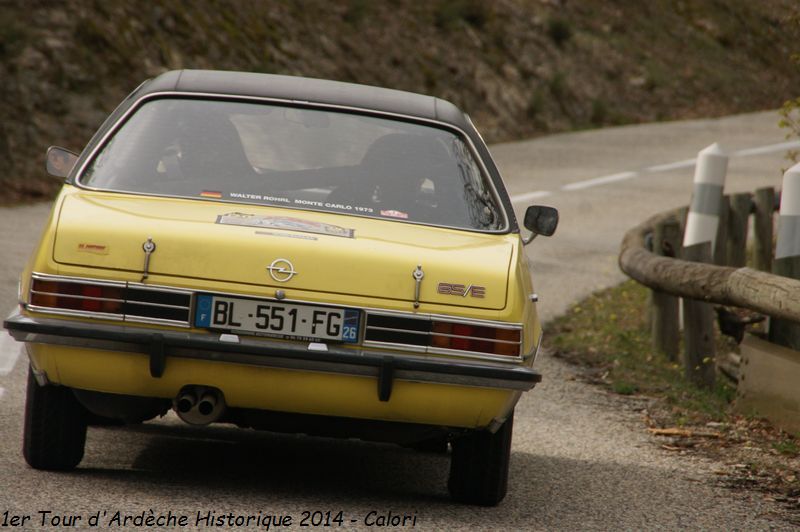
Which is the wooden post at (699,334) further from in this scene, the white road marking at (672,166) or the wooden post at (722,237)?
the white road marking at (672,166)

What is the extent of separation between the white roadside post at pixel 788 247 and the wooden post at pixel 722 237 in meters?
2.03

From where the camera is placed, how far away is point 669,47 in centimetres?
2903

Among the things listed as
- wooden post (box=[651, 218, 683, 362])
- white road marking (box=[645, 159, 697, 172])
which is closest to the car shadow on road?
wooden post (box=[651, 218, 683, 362])

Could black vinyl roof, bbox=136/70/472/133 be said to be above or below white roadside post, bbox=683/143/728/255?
above

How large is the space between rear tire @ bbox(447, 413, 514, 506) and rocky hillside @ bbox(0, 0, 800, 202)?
10720 millimetres

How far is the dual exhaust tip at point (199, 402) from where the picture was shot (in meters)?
5.00

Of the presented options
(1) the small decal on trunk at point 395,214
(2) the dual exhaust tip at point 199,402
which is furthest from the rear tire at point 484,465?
(2) the dual exhaust tip at point 199,402

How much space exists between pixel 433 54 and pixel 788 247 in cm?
1690

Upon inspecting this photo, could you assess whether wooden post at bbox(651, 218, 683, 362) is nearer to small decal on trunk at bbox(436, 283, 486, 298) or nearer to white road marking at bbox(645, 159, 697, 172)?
small decal on trunk at bbox(436, 283, 486, 298)

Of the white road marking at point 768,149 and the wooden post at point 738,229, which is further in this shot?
the white road marking at point 768,149

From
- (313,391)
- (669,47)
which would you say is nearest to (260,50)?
(669,47)

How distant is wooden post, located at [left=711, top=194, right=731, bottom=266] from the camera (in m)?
10.4

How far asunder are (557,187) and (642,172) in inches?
95.0

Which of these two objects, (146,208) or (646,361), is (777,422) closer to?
(646,361)
